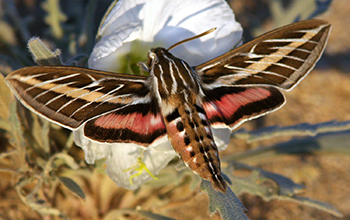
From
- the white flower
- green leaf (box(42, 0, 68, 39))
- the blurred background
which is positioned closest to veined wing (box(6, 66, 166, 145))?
the white flower

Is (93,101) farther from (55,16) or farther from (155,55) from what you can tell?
(55,16)

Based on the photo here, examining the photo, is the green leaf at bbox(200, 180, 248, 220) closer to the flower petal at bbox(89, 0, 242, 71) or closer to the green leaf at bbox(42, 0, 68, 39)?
the flower petal at bbox(89, 0, 242, 71)

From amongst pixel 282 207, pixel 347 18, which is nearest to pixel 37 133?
pixel 282 207

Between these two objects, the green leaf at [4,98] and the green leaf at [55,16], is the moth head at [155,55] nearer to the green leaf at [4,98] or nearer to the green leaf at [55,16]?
the green leaf at [4,98]

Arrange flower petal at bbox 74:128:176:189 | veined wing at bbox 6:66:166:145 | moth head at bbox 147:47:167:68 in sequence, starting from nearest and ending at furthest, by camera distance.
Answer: veined wing at bbox 6:66:166:145 < moth head at bbox 147:47:167:68 < flower petal at bbox 74:128:176:189

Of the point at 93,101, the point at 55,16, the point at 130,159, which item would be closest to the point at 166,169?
the point at 130,159

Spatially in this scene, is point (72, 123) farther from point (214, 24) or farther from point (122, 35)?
point (214, 24)
